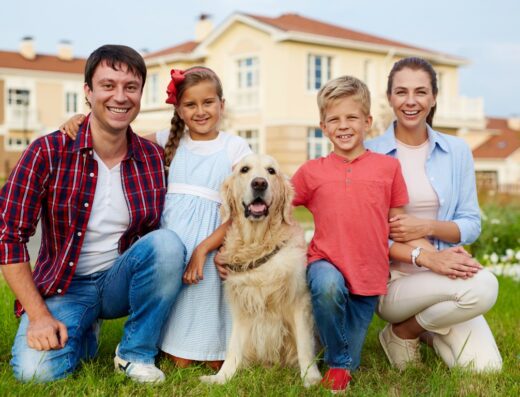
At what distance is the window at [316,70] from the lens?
79.6 ft

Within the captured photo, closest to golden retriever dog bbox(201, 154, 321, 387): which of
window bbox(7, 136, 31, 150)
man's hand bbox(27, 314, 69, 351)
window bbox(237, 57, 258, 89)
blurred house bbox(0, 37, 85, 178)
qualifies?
man's hand bbox(27, 314, 69, 351)

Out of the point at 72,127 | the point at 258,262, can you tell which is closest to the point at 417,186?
the point at 258,262

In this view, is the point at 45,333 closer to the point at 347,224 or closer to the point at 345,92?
the point at 347,224

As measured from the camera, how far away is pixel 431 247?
3.57m

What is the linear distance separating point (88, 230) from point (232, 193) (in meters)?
0.86

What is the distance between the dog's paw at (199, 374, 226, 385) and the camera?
3.39 meters

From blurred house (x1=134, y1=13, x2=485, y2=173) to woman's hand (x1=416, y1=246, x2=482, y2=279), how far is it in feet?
62.2

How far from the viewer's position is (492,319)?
474 centimetres

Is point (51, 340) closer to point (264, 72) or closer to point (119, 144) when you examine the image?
point (119, 144)

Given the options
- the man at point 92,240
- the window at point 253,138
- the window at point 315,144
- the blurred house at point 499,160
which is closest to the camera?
the man at point 92,240

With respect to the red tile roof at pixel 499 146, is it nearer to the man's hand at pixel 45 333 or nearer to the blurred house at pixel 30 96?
the blurred house at pixel 30 96

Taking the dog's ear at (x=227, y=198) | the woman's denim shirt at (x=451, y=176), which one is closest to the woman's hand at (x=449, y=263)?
the woman's denim shirt at (x=451, y=176)

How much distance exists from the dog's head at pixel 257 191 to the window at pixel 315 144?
2104cm

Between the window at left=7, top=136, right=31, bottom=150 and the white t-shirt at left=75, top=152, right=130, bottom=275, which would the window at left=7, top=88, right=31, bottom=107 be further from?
the white t-shirt at left=75, top=152, right=130, bottom=275
